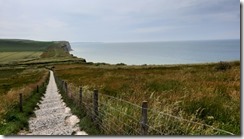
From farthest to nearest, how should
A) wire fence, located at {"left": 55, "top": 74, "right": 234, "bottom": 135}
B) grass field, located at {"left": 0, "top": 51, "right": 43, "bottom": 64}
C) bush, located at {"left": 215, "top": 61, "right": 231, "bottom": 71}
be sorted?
1. grass field, located at {"left": 0, "top": 51, "right": 43, "bottom": 64}
2. bush, located at {"left": 215, "top": 61, "right": 231, "bottom": 71}
3. wire fence, located at {"left": 55, "top": 74, "right": 234, "bottom": 135}

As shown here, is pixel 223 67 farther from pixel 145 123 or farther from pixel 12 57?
pixel 12 57

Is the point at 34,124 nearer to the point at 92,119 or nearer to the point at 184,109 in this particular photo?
the point at 92,119

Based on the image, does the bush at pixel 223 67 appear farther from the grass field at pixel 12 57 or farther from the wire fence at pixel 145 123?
the grass field at pixel 12 57

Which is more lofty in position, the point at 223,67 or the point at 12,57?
the point at 12,57

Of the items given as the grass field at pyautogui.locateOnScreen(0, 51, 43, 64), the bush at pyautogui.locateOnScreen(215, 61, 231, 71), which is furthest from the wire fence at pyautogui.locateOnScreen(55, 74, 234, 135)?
the grass field at pyautogui.locateOnScreen(0, 51, 43, 64)

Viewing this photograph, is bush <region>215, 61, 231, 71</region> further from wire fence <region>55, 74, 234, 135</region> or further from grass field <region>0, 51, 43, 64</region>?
grass field <region>0, 51, 43, 64</region>

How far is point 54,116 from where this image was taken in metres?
16.0

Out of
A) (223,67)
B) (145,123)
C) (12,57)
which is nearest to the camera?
(145,123)

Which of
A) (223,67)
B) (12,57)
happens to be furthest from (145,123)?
(12,57)

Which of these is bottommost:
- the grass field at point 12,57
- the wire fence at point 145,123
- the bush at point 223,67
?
the wire fence at point 145,123

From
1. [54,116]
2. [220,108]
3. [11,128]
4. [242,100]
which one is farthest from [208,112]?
[54,116]

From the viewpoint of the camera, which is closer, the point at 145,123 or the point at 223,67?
the point at 145,123

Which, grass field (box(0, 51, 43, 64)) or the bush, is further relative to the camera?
grass field (box(0, 51, 43, 64))

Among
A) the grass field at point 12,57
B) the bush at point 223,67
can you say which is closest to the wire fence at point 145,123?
the bush at point 223,67
